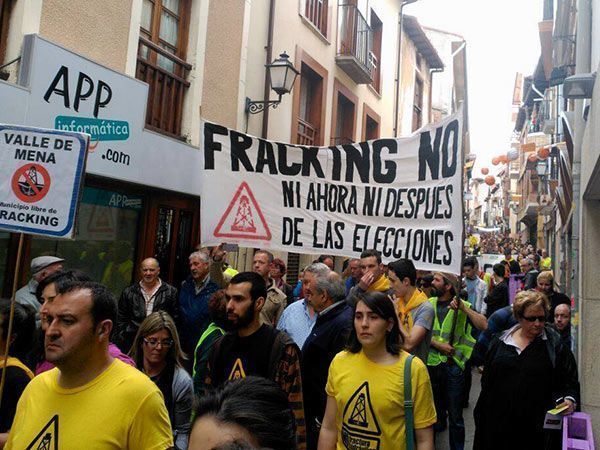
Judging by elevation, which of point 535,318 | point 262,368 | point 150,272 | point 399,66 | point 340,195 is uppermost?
point 399,66

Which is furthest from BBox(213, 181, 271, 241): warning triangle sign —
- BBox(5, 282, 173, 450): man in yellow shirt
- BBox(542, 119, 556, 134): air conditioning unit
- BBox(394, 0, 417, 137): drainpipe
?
BBox(542, 119, 556, 134): air conditioning unit

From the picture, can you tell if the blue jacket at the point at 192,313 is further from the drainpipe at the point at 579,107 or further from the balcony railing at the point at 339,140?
the balcony railing at the point at 339,140

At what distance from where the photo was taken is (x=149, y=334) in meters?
3.54

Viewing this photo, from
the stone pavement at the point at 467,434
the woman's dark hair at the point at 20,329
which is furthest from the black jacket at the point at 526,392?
the woman's dark hair at the point at 20,329

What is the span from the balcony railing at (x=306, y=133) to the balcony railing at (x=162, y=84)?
413 centimetres

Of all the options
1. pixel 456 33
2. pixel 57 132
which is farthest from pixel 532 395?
pixel 456 33

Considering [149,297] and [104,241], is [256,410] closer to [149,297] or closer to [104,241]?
[149,297]

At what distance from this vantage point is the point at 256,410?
1.52 m

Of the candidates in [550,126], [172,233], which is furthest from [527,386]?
[550,126]

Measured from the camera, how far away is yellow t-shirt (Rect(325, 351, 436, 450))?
3.07 metres

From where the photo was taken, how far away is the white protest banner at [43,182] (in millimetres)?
3643

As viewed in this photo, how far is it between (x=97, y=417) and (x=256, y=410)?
0.98m

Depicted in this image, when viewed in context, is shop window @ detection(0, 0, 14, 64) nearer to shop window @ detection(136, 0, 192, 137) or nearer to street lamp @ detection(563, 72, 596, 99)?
shop window @ detection(136, 0, 192, 137)

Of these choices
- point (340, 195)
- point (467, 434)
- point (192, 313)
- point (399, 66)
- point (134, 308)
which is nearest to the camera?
point (134, 308)
